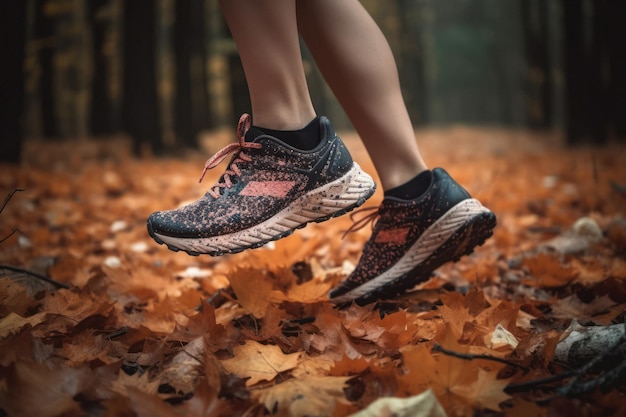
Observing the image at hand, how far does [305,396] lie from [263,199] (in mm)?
606

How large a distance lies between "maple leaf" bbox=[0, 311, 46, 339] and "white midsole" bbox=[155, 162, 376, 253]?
1.14ft

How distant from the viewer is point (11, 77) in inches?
181

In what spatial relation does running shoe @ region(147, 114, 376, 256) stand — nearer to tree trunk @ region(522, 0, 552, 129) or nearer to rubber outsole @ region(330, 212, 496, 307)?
rubber outsole @ region(330, 212, 496, 307)

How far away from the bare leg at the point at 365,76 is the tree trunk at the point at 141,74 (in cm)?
572

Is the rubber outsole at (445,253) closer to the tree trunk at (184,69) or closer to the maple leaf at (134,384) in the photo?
the maple leaf at (134,384)

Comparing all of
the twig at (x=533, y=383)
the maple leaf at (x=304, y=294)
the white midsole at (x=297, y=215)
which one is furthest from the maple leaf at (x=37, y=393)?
the twig at (x=533, y=383)

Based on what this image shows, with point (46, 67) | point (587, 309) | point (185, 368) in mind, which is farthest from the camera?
point (46, 67)

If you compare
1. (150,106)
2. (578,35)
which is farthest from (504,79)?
(150,106)

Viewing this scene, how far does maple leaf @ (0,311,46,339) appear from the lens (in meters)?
1.10

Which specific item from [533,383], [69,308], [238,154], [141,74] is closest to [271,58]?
[238,154]

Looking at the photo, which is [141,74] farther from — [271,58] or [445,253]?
[445,253]

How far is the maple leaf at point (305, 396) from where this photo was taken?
0.85 meters

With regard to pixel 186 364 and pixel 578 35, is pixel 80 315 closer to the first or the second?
pixel 186 364

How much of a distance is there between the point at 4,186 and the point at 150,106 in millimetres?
3222
